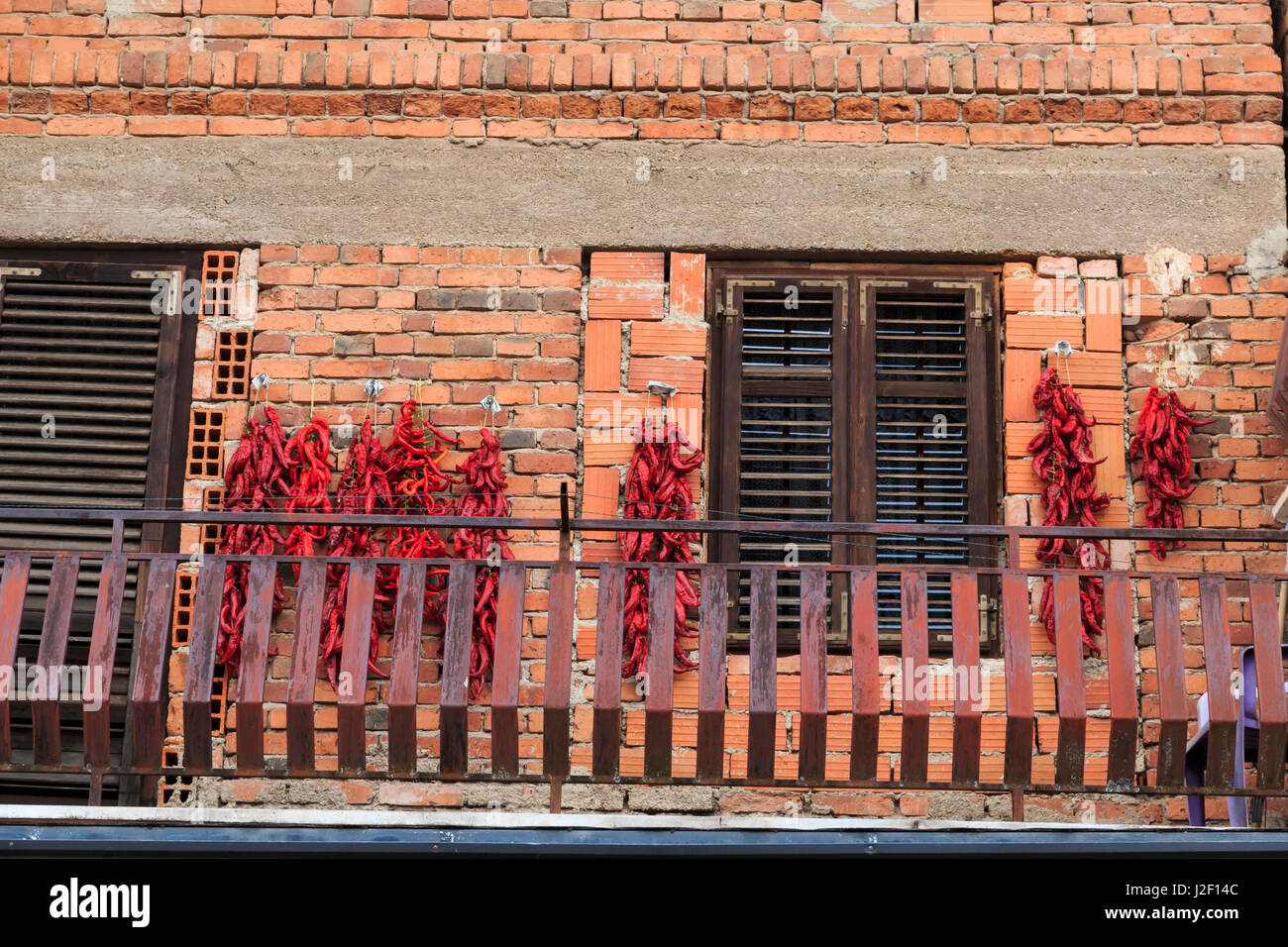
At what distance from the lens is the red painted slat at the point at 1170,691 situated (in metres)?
6.50

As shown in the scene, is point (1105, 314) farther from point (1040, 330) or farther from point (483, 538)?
point (483, 538)

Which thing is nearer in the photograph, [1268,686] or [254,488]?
[1268,686]

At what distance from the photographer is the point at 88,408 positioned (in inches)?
324

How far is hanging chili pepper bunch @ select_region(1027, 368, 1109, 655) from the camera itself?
781 cm

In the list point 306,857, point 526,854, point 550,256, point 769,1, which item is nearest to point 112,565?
point 306,857

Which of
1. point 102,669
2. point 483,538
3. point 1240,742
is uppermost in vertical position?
point 483,538

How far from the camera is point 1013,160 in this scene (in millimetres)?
8484

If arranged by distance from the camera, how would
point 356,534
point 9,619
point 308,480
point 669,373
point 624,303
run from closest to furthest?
point 9,619 < point 356,534 < point 308,480 < point 669,373 < point 624,303

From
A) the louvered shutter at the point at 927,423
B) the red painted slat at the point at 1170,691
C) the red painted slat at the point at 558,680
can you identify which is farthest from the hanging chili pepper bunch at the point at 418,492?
the red painted slat at the point at 1170,691

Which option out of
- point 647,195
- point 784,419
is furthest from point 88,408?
point 784,419

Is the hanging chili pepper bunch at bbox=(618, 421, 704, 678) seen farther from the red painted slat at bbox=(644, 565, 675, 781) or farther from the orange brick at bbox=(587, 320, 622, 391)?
the red painted slat at bbox=(644, 565, 675, 781)

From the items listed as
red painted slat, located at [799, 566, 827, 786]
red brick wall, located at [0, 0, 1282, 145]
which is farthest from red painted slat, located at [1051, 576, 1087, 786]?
red brick wall, located at [0, 0, 1282, 145]

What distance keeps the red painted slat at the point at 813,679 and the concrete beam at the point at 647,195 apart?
7.75ft

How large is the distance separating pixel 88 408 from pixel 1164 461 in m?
5.10
